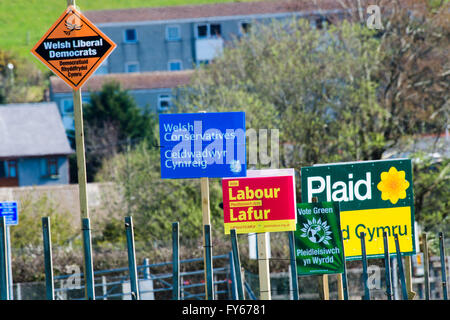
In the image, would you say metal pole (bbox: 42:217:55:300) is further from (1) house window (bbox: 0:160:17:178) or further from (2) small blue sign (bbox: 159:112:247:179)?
(1) house window (bbox: 0:160:17:178)

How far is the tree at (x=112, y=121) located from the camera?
2041 inches

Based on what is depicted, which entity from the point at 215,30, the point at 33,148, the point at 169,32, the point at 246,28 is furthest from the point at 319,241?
the point at 169,32

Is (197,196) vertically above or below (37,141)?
below

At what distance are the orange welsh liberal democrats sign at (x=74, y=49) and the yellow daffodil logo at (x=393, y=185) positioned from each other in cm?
467

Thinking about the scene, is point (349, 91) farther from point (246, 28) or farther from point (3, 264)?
point (3, 264)

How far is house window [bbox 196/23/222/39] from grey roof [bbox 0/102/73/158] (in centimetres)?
1354

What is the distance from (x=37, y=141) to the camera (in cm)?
5522

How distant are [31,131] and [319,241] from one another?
4751cm

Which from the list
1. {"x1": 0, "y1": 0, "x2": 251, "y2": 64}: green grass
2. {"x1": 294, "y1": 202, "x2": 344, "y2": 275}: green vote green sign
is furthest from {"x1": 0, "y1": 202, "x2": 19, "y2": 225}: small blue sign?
{"x1": 294, "y1": 202, "x2": 344, "y2": 275}: green vote green sign

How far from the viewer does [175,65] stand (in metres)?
65.8
